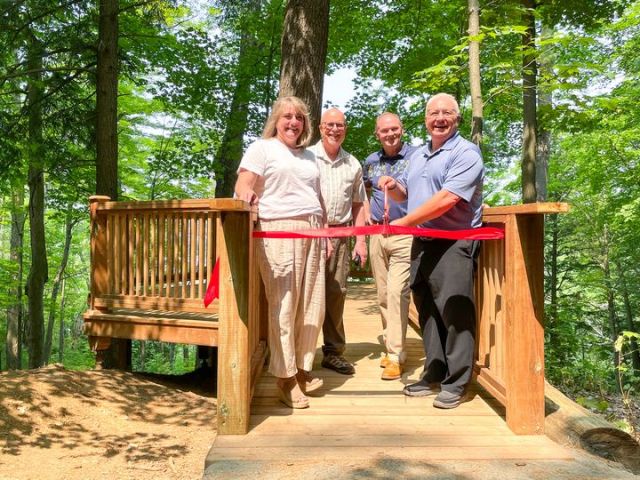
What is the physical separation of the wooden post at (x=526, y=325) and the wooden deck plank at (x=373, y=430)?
14cm

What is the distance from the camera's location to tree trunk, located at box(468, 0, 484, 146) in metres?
6.65

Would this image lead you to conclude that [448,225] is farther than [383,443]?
Yes

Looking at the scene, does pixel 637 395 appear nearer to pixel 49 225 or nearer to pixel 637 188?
pixel 637 188

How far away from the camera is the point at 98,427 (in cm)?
504

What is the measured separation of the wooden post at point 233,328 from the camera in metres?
3.01

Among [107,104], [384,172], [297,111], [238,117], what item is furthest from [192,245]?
[238,117]

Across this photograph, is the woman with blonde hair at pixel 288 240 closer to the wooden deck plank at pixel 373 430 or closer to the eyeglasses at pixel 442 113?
the wooden deck plank at pixel 373 430

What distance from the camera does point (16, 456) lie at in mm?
4344

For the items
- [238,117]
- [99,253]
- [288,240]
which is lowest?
[99,253]

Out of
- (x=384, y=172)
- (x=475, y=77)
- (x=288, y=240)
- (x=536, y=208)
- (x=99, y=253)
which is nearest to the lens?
(x=536, y=208)

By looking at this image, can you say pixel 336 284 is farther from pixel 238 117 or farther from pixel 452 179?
pixel 238 117

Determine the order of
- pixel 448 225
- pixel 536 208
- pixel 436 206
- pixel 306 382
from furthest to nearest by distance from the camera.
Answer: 1. pixel 306 382
2. pixel 448 225
3. pixel 436 206
4. pixel 536 208

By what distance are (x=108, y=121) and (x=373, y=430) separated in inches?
307

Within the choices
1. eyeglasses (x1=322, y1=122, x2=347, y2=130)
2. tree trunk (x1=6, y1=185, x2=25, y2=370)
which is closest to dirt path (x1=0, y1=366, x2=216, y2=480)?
eyeglasses (x1=322, y1=122, x2=347, y2=130)
